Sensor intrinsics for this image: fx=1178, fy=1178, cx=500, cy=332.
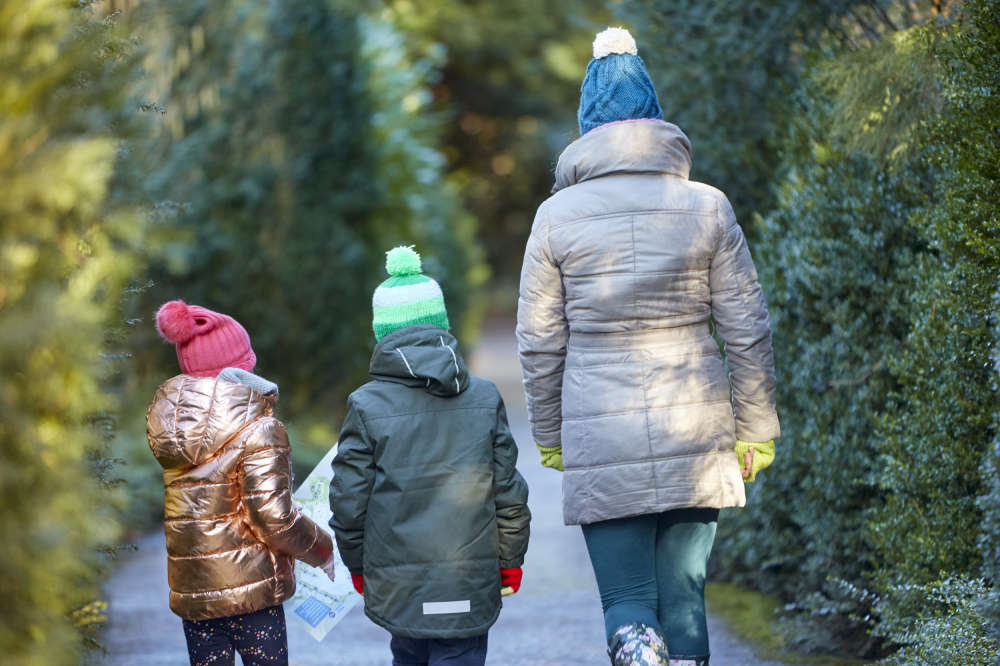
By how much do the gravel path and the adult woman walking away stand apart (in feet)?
4.41

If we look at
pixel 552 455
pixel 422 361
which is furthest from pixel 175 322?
pixel 552 455

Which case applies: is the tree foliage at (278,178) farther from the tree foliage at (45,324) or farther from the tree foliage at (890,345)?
the tree foliage at (45,324)

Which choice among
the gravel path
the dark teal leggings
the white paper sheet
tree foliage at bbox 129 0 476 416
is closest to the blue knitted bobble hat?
the dark teal leggings

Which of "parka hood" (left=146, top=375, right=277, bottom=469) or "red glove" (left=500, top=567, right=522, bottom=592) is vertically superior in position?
"parka hood" (left=146, top=375, right=277, bottom=469)

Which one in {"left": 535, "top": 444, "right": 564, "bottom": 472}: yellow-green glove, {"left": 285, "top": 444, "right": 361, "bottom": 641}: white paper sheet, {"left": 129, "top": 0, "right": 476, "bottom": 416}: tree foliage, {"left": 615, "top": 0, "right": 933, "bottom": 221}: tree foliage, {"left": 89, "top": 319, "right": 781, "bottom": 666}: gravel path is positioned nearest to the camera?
{"left": 535, "top": 444, "right": 564, "bottom": 472}: yellow-green glove

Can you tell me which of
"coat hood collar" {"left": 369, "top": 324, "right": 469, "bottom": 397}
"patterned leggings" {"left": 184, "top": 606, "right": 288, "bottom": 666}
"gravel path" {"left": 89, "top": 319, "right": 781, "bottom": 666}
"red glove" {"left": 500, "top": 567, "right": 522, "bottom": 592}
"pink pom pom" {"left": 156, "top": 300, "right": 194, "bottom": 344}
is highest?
"pink pom pom" {"left": 156, "top": 300, "right": 194, "bottom": 344}

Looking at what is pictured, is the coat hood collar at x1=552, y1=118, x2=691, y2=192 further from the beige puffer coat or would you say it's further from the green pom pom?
the green pom pom

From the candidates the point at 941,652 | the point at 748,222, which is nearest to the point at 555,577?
the point at 748,222

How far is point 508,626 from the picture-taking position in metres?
5.32

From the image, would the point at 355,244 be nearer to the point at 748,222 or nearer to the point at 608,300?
the point at 748,222

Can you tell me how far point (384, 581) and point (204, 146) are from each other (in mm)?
6238

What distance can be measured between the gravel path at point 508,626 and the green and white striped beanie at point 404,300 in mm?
1233

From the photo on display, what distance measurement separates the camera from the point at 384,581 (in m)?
3.24

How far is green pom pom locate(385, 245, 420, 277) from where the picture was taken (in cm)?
345
